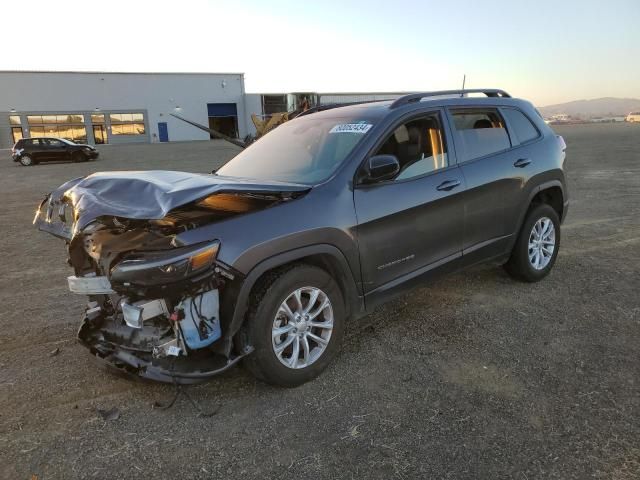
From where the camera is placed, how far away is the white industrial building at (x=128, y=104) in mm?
47844

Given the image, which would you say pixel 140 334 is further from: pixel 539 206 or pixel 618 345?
pixel 539 206

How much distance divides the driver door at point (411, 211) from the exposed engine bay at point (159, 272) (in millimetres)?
666

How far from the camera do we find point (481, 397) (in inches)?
121

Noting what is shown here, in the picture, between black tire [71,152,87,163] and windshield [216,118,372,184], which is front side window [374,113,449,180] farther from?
black tire [71,152,87,163]

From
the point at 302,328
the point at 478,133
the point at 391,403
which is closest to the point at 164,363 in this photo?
the point at 302,328

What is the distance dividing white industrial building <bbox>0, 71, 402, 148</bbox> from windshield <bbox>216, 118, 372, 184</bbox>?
40989mm

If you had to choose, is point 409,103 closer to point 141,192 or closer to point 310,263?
point 310,263

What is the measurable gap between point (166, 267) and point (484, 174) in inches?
115

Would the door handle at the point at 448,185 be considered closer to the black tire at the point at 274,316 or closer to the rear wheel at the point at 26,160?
the black tire at the point at 274,316

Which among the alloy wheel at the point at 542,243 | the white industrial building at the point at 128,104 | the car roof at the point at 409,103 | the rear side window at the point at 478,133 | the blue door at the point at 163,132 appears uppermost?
the white industrial building at the point at 128,104

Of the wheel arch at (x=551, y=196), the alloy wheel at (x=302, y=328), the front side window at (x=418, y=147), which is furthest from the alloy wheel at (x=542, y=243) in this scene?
the alloy wheel at (x=302, y=328)

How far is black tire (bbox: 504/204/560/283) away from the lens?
15.7 feet

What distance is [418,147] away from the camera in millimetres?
3973

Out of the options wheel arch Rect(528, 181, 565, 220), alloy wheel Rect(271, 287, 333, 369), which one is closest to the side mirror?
alloy wheel Rect(271, 287, 333, 369)
